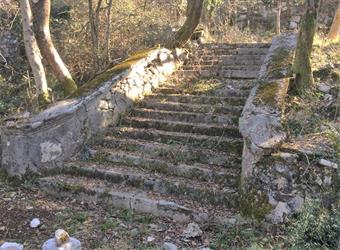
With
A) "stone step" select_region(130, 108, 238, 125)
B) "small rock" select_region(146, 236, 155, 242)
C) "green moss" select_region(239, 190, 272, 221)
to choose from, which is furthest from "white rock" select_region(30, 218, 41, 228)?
"stone step" select_region(130, 108, 238, 125)

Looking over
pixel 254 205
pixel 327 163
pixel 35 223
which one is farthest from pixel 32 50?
pixel 327 163

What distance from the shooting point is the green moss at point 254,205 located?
3883mm

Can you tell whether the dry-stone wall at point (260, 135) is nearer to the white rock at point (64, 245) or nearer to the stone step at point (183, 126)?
the stone step at point (183, 126)

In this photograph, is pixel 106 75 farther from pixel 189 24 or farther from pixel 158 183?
pixel 189 24

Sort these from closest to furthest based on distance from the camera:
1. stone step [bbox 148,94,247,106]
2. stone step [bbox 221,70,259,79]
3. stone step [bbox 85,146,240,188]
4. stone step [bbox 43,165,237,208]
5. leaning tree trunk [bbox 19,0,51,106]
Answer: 1. stone step [bbox 43,165,237,208]
2. stone step [bbox 85,146,240,188]
3. stone step [bbox 148,94,247,106]
4. leaning tree trunk [bbox 19,0,51,106]
5. stone step [bbox 221,70,259,79]

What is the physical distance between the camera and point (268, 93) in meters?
4.85

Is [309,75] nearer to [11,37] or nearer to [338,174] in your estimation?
[338,174]

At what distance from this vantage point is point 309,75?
5.46 m

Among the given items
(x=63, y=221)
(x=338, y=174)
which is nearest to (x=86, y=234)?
(x=63, y=221)

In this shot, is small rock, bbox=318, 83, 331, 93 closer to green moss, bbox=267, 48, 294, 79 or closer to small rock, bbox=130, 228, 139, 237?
green moss, bbox=267, 48, 294, 79

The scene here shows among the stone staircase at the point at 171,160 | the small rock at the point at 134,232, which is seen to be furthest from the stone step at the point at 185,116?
the small rock at the point at 134,232

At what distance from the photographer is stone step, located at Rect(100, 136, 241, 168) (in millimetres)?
4777

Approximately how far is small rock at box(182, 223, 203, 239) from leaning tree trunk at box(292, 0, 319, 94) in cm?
255

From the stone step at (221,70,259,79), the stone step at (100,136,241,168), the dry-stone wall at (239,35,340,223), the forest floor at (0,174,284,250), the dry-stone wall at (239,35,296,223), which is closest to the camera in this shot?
the forest floor at (0,174,284,250)
